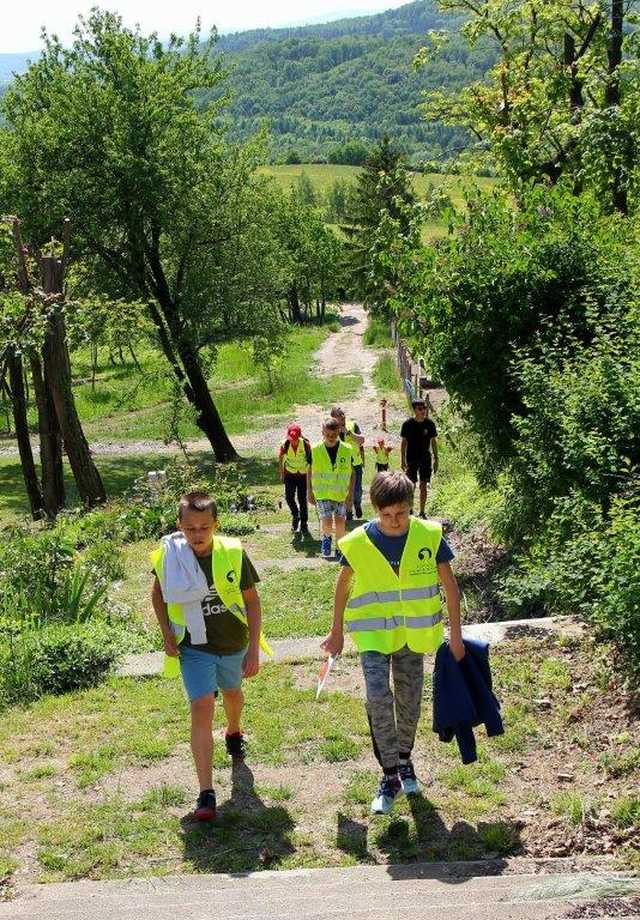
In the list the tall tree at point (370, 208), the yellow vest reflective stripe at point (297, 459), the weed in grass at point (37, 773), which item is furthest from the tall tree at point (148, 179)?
the tall tree at point (370, 208)

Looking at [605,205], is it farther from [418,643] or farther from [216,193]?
[418,643]

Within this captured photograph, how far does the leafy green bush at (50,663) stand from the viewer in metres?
7.56

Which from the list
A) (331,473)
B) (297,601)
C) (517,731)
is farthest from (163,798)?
(331,473)

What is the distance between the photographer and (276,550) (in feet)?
43.0

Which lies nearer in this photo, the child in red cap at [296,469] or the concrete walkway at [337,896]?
the concrete walkway at [337,896]

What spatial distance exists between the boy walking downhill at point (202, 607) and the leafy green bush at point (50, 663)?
7.89 feet

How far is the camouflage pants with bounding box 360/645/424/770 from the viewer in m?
5.28

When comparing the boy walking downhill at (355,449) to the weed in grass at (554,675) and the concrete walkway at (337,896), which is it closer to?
the weed in grass at (554,675)

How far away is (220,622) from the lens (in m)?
5.50

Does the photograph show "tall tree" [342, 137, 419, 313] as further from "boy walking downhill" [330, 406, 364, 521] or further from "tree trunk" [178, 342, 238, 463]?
"boy walking downhill" [330, 406, 364, 521]

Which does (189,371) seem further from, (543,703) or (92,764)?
(543,703)

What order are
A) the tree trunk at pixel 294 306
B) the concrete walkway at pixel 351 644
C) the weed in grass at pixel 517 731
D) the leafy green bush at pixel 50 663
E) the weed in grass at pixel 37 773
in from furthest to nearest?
1. the tree trunk at pixel 294 306
2. the leafy green bush at pixel 50 663
3. the concrete walkway at pixel 351 644
4. the weed in grass at pixel 37 773
5. the weed in grass at pixel 517 731

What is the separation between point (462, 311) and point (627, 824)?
22.3 ft

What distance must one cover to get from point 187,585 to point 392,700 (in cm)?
122
